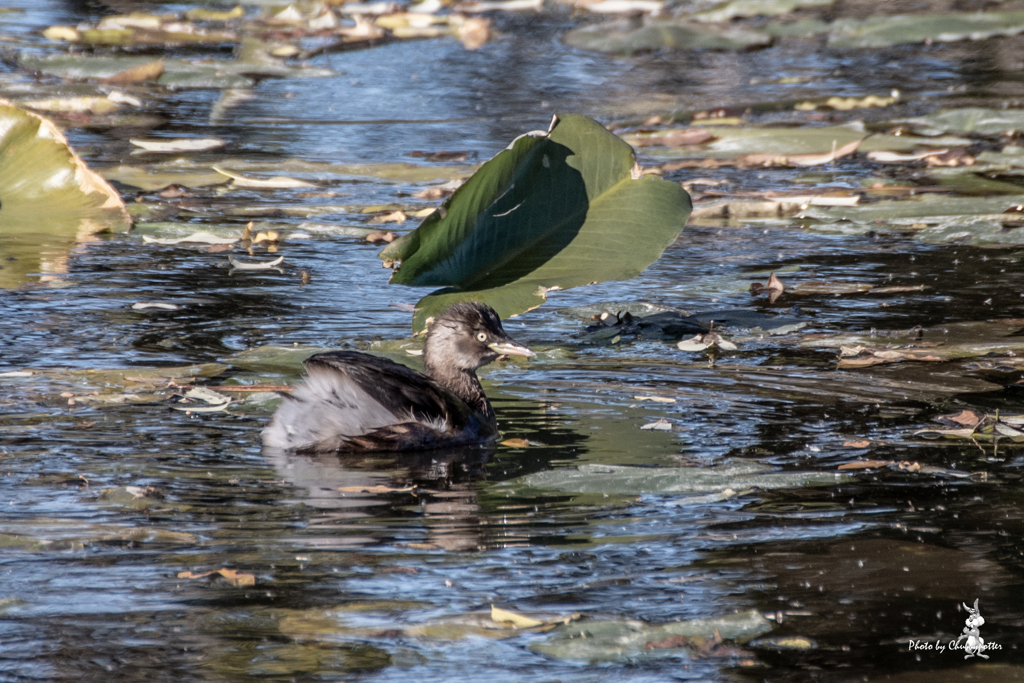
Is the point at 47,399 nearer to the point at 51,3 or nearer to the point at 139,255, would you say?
the point at 139,255

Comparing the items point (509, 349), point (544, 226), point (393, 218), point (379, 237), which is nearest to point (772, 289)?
point (544, 226)

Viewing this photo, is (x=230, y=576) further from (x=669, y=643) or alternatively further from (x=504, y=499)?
(x=669, y=643)

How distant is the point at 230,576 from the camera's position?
11.1 feet

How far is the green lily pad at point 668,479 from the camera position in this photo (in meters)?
4.02

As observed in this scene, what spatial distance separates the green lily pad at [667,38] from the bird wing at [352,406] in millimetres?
9334

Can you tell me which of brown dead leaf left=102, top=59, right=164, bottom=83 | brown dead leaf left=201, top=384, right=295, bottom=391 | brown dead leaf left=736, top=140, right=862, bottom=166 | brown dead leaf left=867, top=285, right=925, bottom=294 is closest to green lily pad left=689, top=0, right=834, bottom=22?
brown dead leaf left=102, top=59, right=164, bottom=83

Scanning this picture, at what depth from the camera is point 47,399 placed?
4.79 m

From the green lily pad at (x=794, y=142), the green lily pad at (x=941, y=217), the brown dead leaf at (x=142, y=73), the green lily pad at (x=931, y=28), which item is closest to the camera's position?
the green lily pad at (x=941, y=217)

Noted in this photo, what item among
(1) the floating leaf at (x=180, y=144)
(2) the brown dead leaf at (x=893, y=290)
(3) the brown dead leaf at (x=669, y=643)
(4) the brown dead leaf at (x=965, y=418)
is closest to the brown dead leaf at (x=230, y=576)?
(3) the brown dead leaf at (x=669, y=643)

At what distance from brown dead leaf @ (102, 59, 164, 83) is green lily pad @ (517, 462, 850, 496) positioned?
838 cm

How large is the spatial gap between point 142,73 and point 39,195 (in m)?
4.83

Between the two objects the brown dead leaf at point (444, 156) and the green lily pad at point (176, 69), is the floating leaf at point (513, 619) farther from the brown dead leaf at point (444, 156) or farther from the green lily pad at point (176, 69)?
the green lily pad at point (176, 69)

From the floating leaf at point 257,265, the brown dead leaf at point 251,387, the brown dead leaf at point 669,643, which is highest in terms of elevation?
the floating leaf at point 257,265

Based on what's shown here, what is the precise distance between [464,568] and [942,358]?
2703mm
